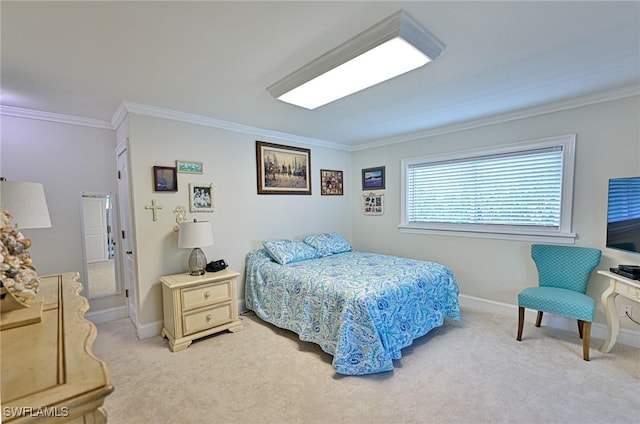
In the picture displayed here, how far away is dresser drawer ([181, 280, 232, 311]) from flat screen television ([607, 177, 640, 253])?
3.60m

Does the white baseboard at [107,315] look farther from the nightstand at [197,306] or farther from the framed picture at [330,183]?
the framed picture at [330,183]

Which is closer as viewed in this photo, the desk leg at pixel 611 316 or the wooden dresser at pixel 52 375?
the wooden dresser at pixel 52 375

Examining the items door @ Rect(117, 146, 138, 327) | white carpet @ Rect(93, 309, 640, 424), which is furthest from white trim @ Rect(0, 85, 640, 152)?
white carpet @ Rect(93, 309, 640, 424)

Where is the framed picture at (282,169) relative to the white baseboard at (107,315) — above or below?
above

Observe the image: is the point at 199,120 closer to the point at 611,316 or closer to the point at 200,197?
the point at 200,197

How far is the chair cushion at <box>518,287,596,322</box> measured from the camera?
237 cm

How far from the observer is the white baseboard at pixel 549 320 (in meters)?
2.58

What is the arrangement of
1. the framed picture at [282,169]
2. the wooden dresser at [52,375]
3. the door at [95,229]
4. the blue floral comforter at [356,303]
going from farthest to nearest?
the framed picture at [282,169] < the door at [95,229] < the blue floral comforter at [356,303] < the wooden dresser at [52,375]

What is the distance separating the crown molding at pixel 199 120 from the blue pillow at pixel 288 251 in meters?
1.43

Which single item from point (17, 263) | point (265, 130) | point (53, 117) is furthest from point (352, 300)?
point (53, 117)

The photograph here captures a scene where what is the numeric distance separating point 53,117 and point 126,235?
4.59 ft

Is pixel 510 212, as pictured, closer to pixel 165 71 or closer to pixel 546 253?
pixel 546 253

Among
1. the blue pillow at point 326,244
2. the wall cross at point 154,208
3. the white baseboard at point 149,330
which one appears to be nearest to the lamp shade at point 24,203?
the wall cross at point 154,208

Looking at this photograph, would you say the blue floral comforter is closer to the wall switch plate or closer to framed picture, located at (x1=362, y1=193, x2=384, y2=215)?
framed picture, located at (x1=362, y1=193, x2=384, y2=215)
